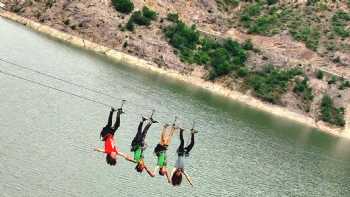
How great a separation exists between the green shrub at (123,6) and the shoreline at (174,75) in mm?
13349

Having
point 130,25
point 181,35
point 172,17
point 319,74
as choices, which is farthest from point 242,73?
point 130,25

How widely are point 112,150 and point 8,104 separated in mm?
33716

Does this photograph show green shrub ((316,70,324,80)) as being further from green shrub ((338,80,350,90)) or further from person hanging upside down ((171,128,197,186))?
person hanging upside down ((171,128,197,186))

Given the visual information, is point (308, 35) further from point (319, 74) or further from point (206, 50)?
point (206, 50)

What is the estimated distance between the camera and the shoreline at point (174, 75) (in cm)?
13788

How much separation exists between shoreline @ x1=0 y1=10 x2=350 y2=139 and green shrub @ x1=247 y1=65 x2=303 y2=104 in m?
1.96

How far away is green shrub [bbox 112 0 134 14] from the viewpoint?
14950 cm

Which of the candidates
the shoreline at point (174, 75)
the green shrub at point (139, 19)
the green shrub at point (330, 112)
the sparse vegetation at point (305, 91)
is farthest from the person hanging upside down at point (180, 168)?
the green shrub at point (139, 19)

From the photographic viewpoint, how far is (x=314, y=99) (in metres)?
146

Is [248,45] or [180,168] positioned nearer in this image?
[180,168]

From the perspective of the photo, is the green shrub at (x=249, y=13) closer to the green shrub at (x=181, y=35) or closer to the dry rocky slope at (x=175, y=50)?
the dry rocky slope at (x=175, y=50)

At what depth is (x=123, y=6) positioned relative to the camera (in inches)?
5886

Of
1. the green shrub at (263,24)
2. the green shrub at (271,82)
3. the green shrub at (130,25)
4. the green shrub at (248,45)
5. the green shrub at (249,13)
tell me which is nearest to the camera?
the green shrub at (271,82)

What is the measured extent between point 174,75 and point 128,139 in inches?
2474
